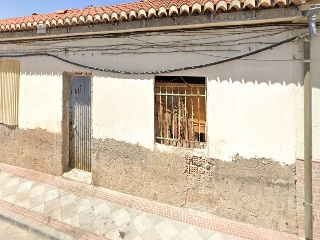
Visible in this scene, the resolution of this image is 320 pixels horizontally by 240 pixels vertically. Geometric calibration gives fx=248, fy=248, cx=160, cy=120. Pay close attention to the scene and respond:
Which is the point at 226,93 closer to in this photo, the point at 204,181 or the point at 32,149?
the point at 204,181

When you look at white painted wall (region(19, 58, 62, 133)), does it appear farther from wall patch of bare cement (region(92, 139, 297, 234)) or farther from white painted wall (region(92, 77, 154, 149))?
wall patch of bare cement (region(92, 139, 297, 234))

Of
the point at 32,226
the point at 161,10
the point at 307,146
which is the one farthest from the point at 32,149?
the point at 307,146

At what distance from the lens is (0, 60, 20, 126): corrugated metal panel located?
7121mm

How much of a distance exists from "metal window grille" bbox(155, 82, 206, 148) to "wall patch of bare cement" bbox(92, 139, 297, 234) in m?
0.34

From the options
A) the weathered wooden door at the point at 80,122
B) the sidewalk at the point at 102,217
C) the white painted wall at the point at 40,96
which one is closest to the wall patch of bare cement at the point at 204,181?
the sidewalk at the point at 102,217

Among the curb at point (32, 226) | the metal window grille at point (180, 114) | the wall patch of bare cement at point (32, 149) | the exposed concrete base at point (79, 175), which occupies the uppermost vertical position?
the metal window grille at point (180, 114)

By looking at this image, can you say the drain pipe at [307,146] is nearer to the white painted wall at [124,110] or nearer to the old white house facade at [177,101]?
the old white house facade at [177,101]

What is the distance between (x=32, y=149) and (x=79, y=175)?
5.45 feet

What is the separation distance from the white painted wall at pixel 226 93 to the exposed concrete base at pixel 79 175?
1.21 metres

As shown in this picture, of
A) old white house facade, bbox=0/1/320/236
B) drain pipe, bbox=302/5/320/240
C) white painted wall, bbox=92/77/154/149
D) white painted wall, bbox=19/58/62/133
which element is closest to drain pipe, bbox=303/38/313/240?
drain pipe, bbox=302/5/320/240

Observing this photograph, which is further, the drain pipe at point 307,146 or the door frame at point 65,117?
the door frame at point 65,117

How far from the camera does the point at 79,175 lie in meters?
6.57

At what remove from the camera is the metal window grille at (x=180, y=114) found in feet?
16.5

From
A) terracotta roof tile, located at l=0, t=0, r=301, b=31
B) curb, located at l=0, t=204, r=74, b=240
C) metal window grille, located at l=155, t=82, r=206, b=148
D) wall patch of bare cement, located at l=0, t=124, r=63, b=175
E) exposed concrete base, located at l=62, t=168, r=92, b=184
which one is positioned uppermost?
terracotta roof tile, located at l=0, t=0, r=301, b=31
